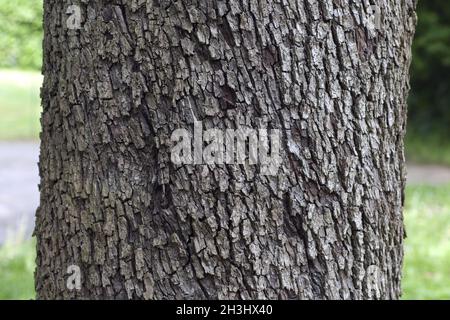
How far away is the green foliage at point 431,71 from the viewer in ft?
33.8

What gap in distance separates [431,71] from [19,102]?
8.38 m

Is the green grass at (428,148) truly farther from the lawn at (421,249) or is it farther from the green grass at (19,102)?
the green grass at (19,102)

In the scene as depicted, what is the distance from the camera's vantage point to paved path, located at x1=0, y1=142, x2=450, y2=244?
7652mm

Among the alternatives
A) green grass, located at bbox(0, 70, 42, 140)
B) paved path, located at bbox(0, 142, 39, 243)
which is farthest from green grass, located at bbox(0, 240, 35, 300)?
green grass, located at bbox(0, 70, 42, 140)

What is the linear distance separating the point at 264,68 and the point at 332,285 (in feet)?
2.18

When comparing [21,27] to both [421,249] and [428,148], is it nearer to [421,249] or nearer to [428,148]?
[421,249]

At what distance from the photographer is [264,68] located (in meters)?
1.99

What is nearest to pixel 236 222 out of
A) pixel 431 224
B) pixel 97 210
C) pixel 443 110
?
pixel 97 210

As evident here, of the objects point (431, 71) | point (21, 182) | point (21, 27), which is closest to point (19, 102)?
point (21, 182)

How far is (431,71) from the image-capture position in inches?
430

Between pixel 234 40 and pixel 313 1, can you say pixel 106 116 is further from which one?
pixel 313 1

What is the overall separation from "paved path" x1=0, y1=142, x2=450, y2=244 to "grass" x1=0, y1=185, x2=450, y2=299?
0.88m

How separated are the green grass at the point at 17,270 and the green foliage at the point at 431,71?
255 inches

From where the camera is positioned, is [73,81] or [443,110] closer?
[73,81]
